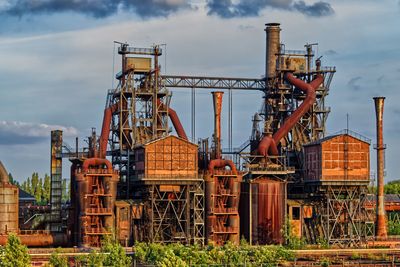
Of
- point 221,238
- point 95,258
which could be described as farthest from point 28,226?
point 95,258

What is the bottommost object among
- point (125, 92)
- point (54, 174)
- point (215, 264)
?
point (215, 264)

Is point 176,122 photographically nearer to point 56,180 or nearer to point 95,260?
point 56,180

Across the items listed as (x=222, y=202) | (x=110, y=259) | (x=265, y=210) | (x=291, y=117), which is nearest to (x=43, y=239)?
(x=222, y=202)

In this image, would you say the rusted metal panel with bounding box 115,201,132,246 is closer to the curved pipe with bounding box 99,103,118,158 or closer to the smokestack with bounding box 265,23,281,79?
the curved pipe with bounding box 99,103,118,158

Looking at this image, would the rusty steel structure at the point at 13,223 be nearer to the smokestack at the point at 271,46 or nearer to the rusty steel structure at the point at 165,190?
the rusty steel structure at the point at 165,190

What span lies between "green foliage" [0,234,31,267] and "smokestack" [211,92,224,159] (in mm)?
33655

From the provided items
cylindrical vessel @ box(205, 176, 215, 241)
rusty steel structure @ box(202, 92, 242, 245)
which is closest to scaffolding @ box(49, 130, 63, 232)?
cylindrical vessel @ box(205, 176, 215, 241)

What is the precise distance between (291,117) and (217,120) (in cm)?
965

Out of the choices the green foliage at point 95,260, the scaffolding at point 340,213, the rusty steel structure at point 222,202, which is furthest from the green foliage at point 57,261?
the scaffolding at point 340,213

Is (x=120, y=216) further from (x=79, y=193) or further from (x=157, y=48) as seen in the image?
(x=157, y=48)

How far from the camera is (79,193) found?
4023 inches

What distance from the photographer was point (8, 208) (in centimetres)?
10456

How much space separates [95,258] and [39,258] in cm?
1080

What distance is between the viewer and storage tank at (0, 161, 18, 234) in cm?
10412
